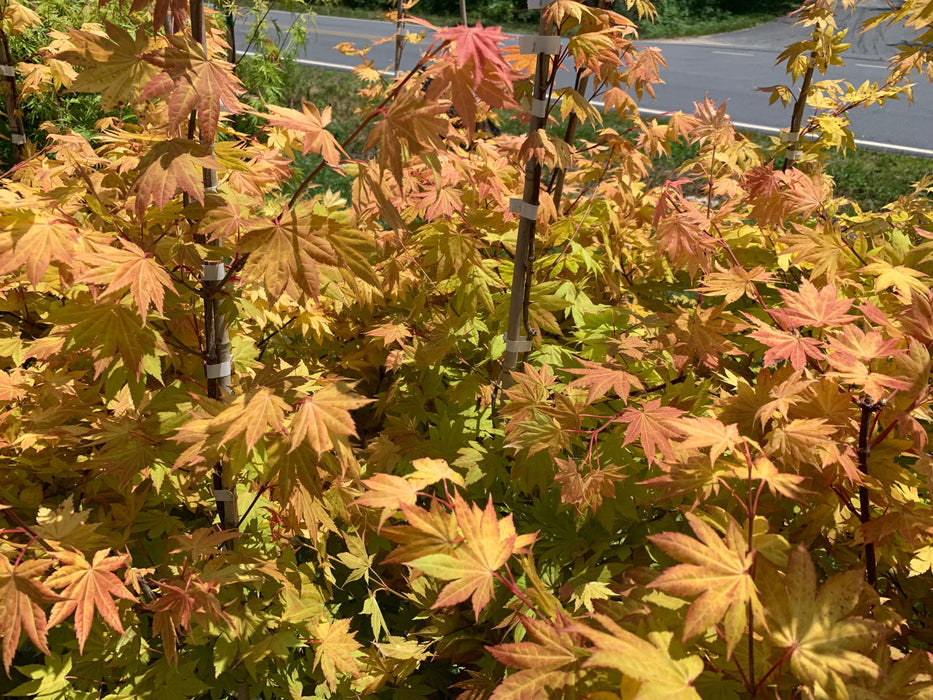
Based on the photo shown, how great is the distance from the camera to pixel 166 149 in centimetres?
126

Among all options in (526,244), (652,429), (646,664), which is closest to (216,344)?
(526,244)

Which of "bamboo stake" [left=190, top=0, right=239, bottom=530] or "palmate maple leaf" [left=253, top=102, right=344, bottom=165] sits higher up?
"palmate maple leaf" [left=253, top=102, right=344, bottom=165]

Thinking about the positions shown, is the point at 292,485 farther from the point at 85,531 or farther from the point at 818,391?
the point at 818,391

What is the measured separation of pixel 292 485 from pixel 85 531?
0.48 meters

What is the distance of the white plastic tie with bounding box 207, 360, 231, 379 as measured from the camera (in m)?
1.56

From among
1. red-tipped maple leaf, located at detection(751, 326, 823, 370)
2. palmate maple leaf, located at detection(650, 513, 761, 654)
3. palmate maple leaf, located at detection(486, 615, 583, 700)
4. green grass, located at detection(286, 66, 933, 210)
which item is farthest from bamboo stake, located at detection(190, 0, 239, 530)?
green grass, located at detection(286, 66, 933, 210)

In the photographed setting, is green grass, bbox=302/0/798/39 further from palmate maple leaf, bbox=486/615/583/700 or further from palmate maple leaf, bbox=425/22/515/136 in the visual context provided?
palmate maple leaf, bbox=486/615/583/700

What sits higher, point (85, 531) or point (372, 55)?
point (372, 55)

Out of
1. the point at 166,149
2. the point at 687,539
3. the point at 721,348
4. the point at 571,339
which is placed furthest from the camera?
the point at 571,339

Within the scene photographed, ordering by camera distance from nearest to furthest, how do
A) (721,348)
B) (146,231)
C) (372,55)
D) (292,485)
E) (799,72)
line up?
(292,485)
(146,231)
(721,348)
(799,72)
(372,55)

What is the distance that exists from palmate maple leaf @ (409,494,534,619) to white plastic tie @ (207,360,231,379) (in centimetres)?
69

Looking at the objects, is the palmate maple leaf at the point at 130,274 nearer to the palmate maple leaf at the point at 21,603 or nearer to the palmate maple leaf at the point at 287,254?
the palmate maple leaf at the point at 287,254

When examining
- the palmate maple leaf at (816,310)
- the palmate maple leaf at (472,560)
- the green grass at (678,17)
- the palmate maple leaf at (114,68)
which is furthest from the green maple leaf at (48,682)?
the green grass at (678,17)

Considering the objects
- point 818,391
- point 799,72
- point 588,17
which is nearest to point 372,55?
point 799,72
